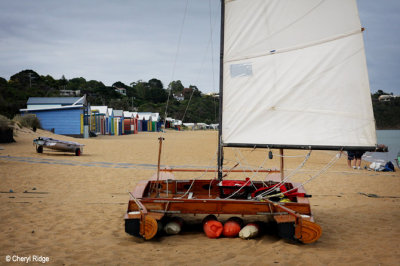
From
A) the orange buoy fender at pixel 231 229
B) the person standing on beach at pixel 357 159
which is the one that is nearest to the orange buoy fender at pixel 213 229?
the orange buoy fender at pixel 231 229

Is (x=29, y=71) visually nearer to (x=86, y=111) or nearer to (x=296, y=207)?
(x=86, y=111)

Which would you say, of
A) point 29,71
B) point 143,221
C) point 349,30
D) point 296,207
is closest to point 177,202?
point 143,221

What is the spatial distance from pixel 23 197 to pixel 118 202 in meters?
2.22

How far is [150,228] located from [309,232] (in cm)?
234

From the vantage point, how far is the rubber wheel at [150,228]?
5223mm

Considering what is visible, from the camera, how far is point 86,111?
34.5 m

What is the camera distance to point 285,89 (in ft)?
20.3

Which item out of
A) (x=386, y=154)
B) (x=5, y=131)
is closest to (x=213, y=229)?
(x=5, y=131)

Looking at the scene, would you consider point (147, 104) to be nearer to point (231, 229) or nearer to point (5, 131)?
point (5, 131)

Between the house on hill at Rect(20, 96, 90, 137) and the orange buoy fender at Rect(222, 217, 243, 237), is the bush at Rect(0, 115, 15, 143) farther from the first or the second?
the orange buoy fender at Rect(222, 217, 243, 237)

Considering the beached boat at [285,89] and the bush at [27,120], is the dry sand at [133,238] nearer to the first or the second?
the beached boat at [285,89]

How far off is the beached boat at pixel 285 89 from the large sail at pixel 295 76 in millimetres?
16

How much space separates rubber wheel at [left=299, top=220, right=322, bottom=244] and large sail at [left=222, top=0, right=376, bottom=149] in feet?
4.83

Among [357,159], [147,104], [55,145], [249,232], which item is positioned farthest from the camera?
[147,104]
